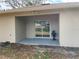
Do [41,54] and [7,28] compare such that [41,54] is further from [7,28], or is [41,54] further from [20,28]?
[20,28]

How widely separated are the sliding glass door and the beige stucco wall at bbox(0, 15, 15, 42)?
139 inches

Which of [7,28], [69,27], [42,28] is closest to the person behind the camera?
[69,27]

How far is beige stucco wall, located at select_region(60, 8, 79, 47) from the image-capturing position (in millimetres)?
12062

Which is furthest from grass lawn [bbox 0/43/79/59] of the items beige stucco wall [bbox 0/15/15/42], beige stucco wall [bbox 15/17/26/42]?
beige stucco wall [bbox 15/17/26/42]

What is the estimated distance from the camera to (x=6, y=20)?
49.2ft

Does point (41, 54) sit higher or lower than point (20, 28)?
lower

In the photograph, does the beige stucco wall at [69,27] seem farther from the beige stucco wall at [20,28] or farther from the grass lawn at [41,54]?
the beige stucco wall at [20,28]

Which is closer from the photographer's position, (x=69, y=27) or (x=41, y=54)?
(x=41, y=54)

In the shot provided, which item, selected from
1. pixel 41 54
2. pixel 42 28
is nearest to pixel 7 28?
pixel 42 28

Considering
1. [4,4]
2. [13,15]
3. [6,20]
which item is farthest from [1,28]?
[4,4]

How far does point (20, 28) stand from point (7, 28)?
4.81ft

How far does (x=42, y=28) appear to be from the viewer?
17172mm

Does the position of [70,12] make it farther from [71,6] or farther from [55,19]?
[55,19]

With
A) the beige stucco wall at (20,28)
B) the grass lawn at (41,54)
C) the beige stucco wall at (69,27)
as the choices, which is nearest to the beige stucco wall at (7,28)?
the beige stucco wall at (20,28)
